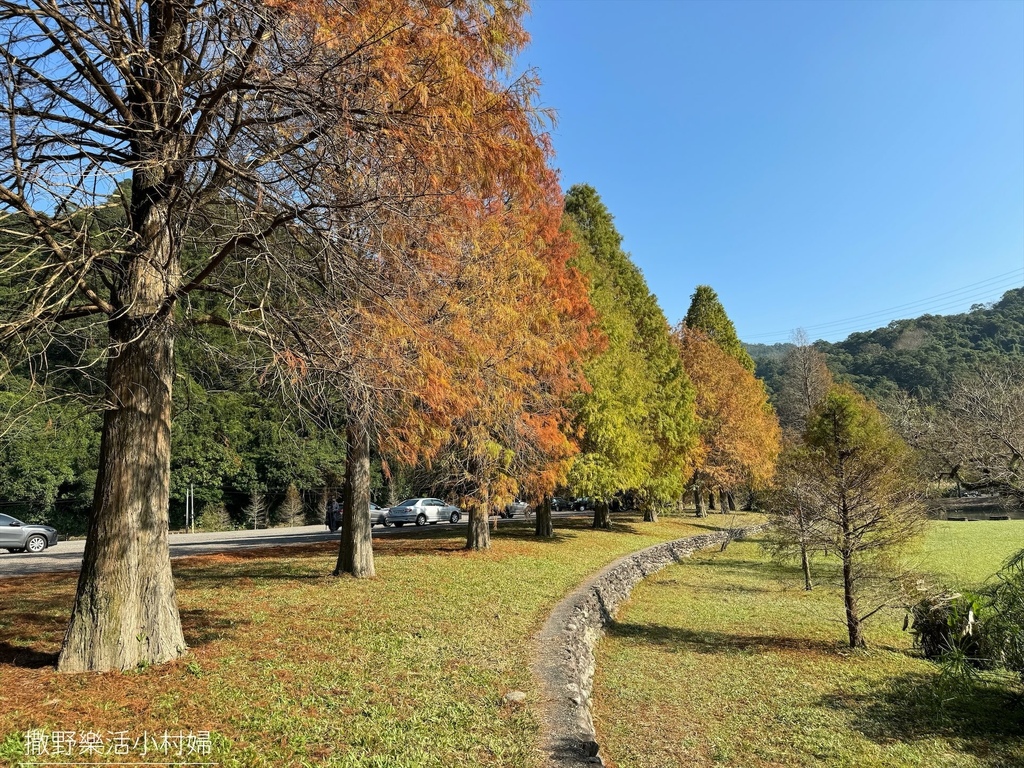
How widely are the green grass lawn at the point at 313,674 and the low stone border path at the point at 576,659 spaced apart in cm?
19

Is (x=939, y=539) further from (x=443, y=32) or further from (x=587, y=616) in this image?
(x=443, y=32)

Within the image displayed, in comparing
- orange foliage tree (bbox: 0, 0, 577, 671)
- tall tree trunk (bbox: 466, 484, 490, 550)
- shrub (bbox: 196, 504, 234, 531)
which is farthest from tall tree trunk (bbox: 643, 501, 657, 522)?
orange foliage tree (bbox: 0, 0, 577, 671)

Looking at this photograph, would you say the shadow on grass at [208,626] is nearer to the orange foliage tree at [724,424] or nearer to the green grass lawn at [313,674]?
the green grass lawn at [313,674]

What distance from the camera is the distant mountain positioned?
2798 inches

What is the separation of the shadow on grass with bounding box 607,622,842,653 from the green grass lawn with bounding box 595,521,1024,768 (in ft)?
0.06

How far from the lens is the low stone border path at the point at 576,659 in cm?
478

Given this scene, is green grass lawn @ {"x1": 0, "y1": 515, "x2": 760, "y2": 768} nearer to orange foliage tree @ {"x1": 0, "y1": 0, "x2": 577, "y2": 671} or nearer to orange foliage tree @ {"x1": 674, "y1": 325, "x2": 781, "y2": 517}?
orange foliage tree @ {"x1": 0, "y1": 0, "x2": 577, "y2": 671}

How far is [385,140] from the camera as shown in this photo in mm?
5531

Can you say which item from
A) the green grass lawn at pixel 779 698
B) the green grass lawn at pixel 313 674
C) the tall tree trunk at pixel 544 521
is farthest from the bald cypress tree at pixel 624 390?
the green grass lawn at pixel 313 674

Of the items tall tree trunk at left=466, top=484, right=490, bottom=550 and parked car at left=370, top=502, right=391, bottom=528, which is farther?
parked car at left=370, top=502, right=391, bottom=528

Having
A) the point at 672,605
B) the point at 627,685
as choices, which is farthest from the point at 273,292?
the point at 672,605

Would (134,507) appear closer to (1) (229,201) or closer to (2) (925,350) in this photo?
(1) (229,201)

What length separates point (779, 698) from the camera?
25.0 ft

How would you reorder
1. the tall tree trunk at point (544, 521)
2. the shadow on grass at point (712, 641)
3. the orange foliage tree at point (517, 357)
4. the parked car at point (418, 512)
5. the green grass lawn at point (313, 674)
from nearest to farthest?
the green grass lawn at point (313, 674) → the shadow on grass at point (712, 641) → the orange foliage tree at point (517, 357) → the tall tree trunk at point (544, 521) → the parked car at point (418, 512)
